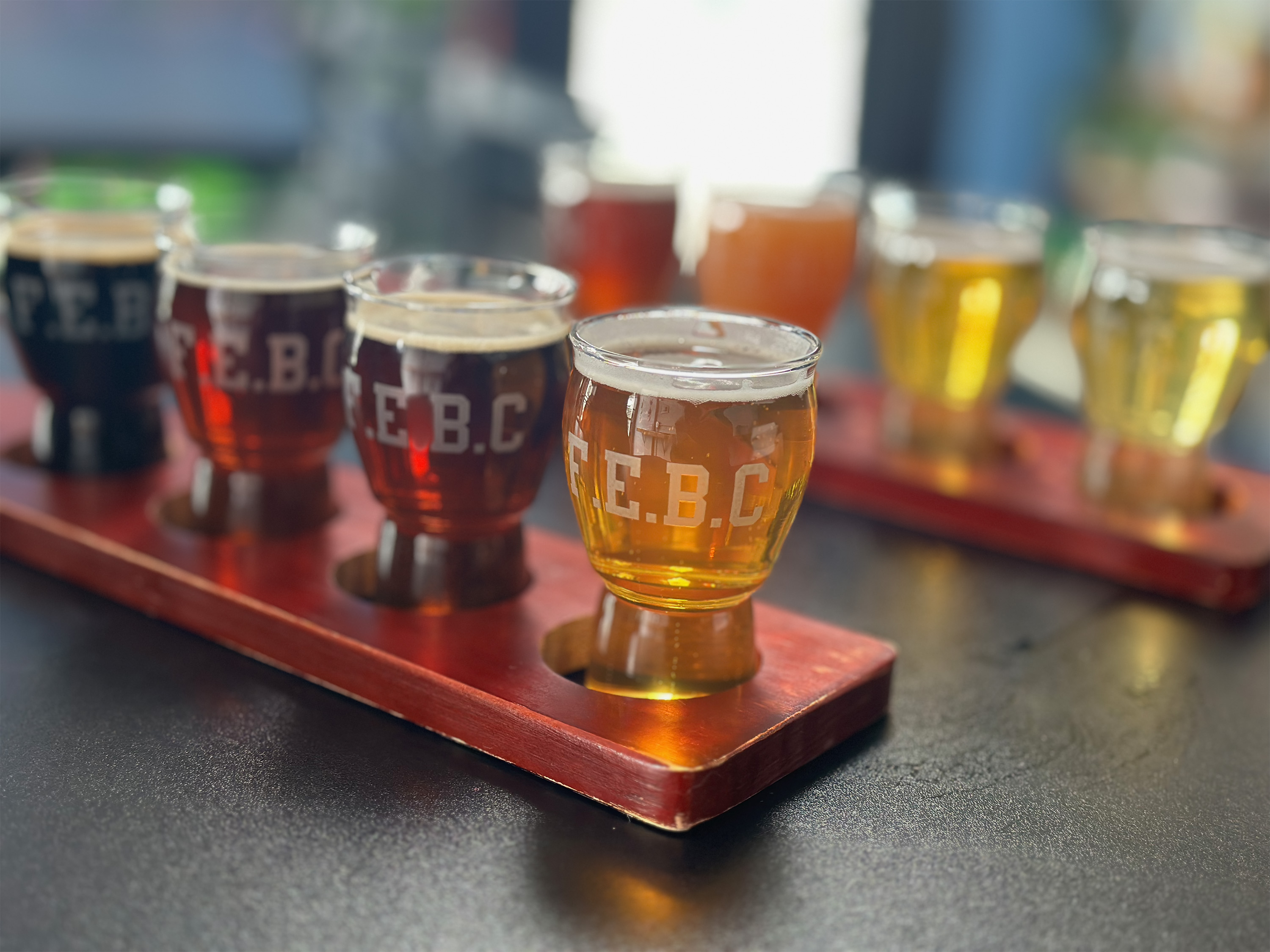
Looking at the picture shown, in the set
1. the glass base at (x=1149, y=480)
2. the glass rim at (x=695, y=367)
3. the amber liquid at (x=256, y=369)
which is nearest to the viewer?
the glass rim at (x=695, y=367)

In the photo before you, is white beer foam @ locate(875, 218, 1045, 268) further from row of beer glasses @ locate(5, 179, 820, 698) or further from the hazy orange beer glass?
row of beer glasses @ locate(5, 179, 820, 698)

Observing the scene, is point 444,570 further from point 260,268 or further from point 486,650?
point 260,268

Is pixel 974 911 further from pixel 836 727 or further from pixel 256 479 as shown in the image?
pixel 256 479

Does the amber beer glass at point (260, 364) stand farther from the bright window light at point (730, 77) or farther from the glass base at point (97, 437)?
the bright window light at point (730, 77)

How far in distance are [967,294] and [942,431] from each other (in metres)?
0.16

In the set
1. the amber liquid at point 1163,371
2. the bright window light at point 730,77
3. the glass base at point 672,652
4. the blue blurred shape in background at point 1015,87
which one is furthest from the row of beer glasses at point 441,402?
the blue blurred shape in background at point 1015,87

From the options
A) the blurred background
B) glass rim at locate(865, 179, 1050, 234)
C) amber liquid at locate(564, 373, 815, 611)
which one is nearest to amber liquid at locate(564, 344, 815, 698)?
amber liquid at locate(564, 373, 815, 611)

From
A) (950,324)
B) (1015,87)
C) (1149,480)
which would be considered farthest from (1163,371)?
(1015,87)

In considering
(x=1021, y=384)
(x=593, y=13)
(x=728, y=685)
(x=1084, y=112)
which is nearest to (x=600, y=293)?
(x=1021, y=384)

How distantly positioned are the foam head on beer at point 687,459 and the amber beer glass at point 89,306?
45cm

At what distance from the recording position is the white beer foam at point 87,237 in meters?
1.14

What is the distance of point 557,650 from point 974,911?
14.0 inches

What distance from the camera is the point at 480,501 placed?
95cm

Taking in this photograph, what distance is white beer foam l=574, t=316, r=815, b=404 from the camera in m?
0.80
